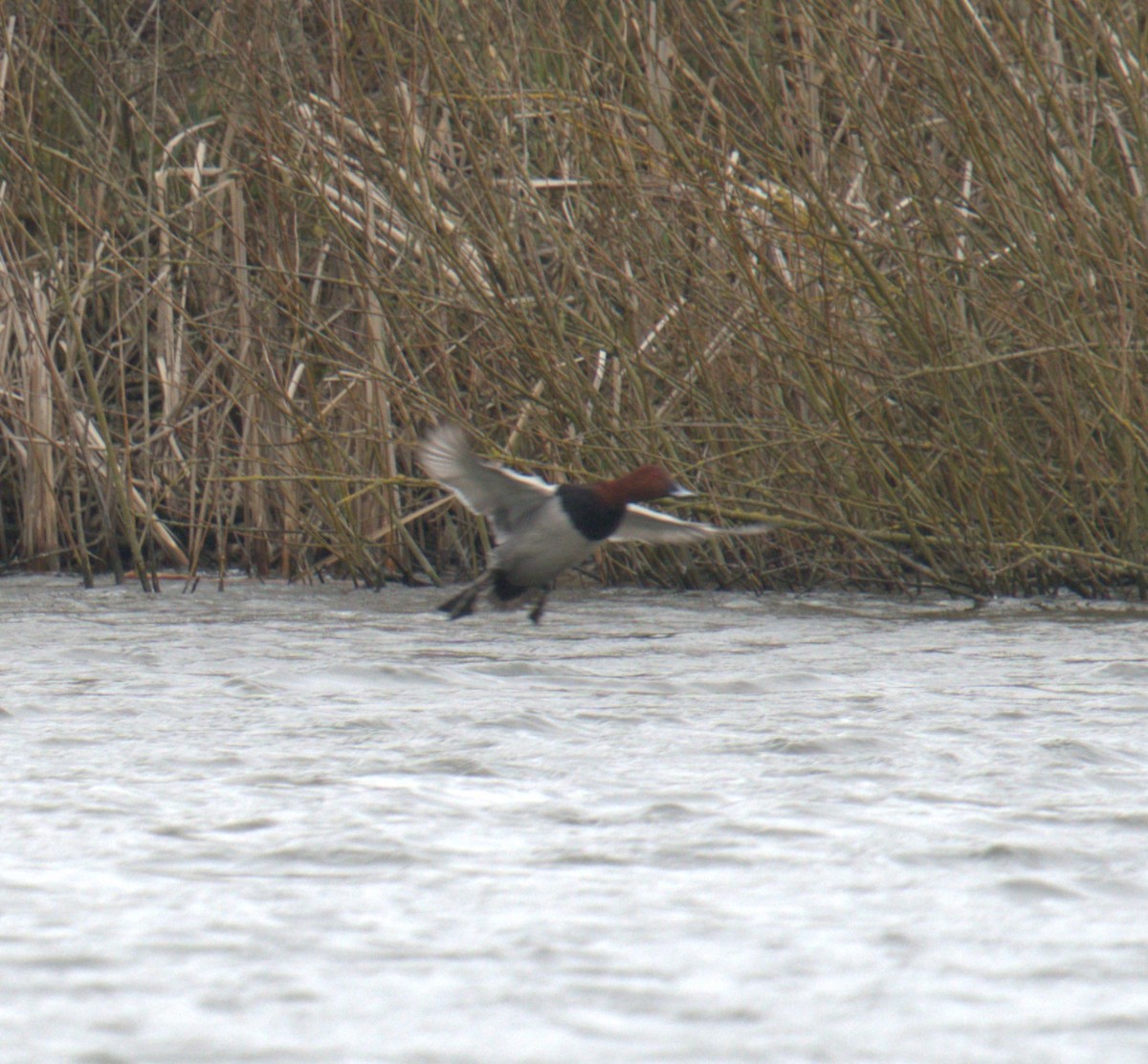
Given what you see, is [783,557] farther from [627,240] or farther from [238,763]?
[238,763]

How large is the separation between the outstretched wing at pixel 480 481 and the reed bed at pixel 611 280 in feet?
1.18

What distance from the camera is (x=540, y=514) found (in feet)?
22.9

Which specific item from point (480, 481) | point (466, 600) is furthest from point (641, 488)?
point (466, 600)

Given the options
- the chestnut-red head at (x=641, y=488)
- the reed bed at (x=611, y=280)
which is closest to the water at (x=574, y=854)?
the chestnut-red head at (x=641, y=488)

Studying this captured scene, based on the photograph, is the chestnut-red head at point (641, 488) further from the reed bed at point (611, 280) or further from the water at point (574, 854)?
the water at point (574, 854)

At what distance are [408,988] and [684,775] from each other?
164cm

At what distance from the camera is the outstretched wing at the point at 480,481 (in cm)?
667

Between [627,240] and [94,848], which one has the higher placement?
[627,240]

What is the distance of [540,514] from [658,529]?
1.50 feet

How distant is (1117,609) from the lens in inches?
290

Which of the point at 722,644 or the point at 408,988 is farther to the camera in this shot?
the point at 722,644

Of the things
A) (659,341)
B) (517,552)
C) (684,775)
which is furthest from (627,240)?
(684,775)

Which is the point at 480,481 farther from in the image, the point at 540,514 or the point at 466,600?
the point at 466,600

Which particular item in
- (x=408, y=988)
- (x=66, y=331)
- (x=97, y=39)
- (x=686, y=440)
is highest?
(x=97, y=39)
